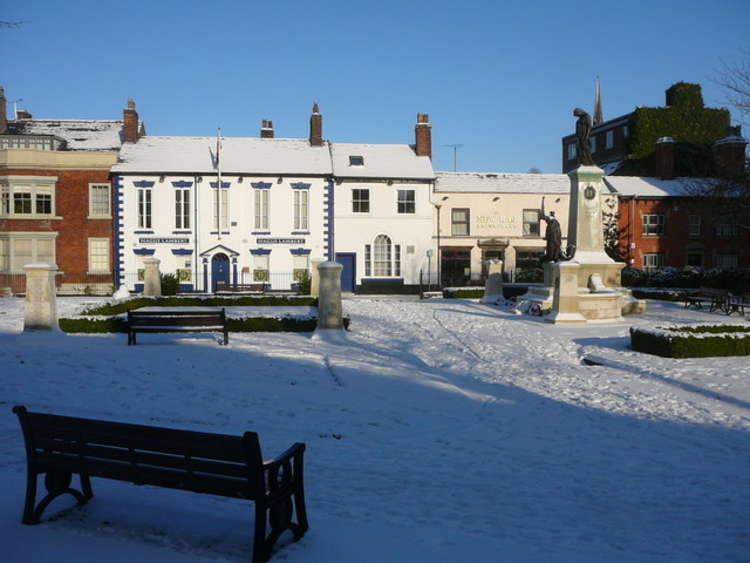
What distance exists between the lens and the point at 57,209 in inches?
1302

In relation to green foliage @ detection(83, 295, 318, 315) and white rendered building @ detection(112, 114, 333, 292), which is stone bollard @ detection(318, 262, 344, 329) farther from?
white rendered building @ detection(112, 114, 333, 292)

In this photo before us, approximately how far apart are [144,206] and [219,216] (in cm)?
420

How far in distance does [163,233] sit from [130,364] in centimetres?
2486

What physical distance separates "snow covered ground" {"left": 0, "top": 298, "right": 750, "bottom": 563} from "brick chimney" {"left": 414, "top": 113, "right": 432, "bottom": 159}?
83.7 ft

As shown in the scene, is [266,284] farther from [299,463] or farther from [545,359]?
[299,463]

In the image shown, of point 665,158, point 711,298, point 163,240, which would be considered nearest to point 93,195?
point 163,240

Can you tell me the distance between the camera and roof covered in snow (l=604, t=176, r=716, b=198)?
127ft

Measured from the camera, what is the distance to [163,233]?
3344 cm

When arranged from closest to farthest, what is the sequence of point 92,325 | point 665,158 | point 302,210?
point 92,325
point 302,210
point 665,158

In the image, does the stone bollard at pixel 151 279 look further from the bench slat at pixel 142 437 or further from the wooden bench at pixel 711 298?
the bench slat at pixel 142 437

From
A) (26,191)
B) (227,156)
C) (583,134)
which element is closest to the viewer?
(583,134)

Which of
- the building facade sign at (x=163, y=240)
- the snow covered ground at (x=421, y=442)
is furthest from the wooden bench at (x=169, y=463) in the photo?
the building facade sign at (x=163, y=240)

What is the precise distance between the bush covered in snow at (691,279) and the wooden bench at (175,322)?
1008 inches

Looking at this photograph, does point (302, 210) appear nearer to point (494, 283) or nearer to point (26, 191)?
point (494, 283)
